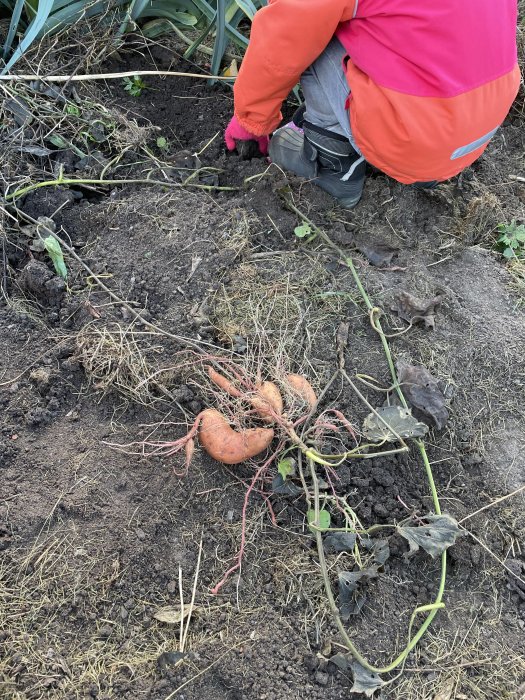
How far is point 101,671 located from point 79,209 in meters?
1.31

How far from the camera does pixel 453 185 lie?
2.20 m

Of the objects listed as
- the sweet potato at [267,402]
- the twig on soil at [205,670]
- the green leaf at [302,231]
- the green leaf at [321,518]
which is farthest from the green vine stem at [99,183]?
the twig on soil at [205,670]

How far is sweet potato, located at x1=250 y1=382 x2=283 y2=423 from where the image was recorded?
5.30ft

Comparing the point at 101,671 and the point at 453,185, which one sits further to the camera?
the point at 453,185

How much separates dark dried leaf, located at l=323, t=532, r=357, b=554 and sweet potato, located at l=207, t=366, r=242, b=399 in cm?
42

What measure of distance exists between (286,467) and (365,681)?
495 mm

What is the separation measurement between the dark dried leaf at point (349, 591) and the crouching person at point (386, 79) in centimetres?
112

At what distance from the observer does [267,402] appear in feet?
5.32


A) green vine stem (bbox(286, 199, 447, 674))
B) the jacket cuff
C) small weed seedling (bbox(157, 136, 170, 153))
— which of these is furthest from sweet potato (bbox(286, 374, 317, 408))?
small weed seedling (bbox(157, 136, 170, 153))

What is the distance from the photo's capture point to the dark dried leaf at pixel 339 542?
1518 millimetres

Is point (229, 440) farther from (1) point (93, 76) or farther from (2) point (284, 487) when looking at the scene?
(1) point (93, 76)

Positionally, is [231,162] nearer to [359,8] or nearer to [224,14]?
[224,14]

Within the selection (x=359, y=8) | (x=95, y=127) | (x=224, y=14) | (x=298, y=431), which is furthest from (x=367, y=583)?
(x=224, y=14)

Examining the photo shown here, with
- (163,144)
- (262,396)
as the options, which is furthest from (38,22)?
(262,396)
